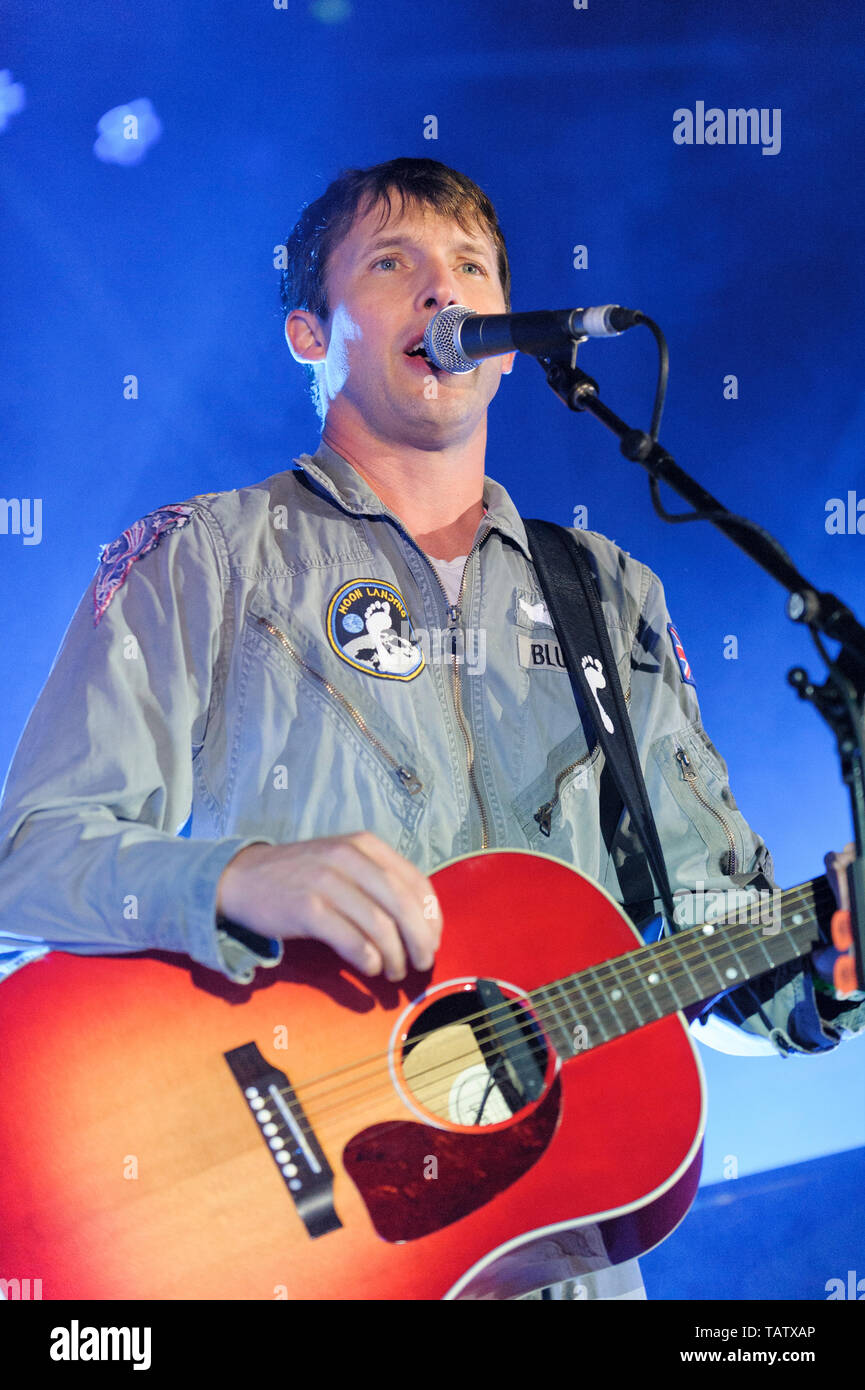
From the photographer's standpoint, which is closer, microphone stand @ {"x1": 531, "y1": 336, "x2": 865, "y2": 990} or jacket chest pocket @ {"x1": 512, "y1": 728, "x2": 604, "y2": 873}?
microphone stand @ {"x1": 531, "y1": 336, "x2": 865, "y2": 990}

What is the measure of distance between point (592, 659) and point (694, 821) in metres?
0.36

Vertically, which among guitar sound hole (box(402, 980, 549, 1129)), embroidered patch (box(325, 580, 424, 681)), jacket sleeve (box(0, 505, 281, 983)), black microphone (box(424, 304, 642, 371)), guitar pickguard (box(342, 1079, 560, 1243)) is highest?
black microphone (box(424, 304, 642, 371))

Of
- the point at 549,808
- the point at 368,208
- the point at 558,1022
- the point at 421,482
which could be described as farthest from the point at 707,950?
the point at 368,208

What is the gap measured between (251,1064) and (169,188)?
6.20 ft

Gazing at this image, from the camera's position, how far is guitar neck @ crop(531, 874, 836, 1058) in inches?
62.1

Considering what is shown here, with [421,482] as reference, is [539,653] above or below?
below

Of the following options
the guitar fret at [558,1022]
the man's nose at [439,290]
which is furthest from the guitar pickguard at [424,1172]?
the man's nose at [439,290]

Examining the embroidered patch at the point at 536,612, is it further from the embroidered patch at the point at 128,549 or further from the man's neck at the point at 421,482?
the embroidered patch at the point at 128,549

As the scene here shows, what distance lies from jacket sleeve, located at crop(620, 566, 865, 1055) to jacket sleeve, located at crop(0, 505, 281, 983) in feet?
2.72

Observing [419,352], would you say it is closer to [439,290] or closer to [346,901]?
[439,290]

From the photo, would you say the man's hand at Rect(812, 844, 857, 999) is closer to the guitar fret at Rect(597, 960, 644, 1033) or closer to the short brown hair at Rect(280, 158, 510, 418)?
the guitar fret at Rect(597, 960, 644, 1033)

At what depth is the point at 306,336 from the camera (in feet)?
7.57

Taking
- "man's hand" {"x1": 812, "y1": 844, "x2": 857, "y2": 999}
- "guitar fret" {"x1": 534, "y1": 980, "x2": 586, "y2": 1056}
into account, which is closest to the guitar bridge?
"guitar fret" {"x1": 534, "y1": 980, "x2": 586, "y2": 1056}

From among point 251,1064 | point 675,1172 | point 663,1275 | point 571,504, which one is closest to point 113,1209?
point 251,1064
